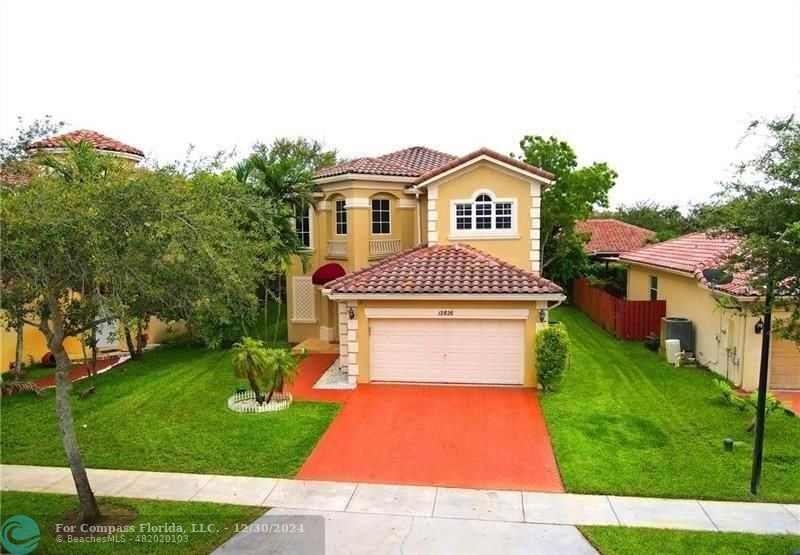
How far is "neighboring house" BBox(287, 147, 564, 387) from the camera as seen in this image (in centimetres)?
1595

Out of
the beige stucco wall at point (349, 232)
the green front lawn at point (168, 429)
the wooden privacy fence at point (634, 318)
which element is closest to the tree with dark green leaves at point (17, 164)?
the green front lawn at point (168, 429)

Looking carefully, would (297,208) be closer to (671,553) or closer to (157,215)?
(157,215)

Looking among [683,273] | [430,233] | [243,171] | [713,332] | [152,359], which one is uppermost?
[243,171]

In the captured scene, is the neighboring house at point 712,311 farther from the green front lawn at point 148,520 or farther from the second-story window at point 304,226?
the second-story window at point 304,226

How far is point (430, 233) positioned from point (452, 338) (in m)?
4.65

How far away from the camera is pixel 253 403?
47.1 feet

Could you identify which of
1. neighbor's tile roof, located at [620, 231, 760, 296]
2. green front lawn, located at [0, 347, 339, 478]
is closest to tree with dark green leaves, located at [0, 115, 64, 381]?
green front lawn, located at [0, 347, 339, 478]

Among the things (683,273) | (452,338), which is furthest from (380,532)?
(683,273)

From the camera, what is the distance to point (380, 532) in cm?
843

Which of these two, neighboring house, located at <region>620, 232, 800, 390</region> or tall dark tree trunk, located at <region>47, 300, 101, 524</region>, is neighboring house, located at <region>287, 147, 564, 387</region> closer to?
neighboring house, located at <region>620, 232, 800, 390</region>

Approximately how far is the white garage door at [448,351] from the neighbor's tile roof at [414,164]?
5.63m

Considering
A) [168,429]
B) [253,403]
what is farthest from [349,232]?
[168,429]

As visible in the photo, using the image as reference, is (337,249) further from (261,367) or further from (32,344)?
(32,344)

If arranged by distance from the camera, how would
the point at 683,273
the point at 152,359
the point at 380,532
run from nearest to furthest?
the point at 380,532
the point at 683,273
the point at 152,359
